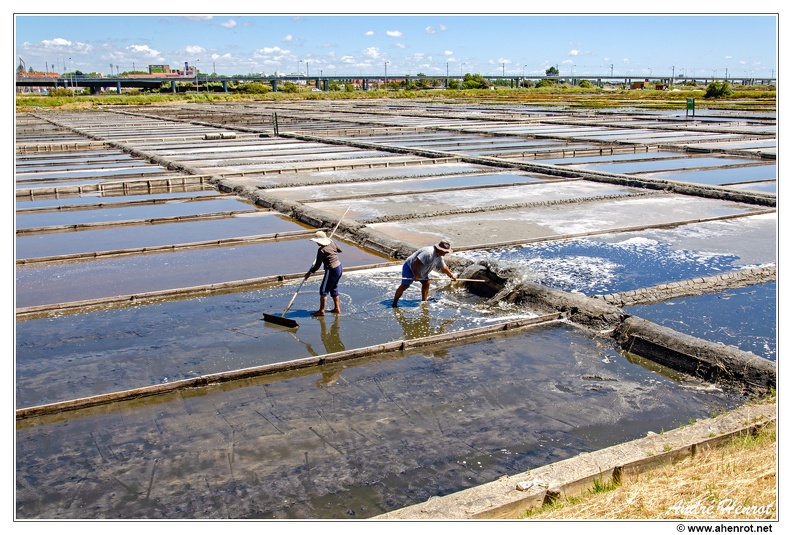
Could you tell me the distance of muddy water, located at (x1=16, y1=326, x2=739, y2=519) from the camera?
148 inches

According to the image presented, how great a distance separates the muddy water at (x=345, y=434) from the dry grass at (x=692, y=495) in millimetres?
682

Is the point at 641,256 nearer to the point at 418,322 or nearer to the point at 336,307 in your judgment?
the point at 418,322

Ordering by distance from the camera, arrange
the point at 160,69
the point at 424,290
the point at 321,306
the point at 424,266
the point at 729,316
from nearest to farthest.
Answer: the point at 729,316, the point at 321,306, the point at 424,266, the point at 424,290, the point at 160,69

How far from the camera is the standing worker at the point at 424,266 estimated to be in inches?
255

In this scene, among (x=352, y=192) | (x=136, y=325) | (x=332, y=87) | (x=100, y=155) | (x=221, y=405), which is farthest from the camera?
(x=332, y=87)

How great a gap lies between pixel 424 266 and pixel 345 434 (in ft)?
8.14

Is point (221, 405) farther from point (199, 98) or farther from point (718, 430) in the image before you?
point (199, 98)

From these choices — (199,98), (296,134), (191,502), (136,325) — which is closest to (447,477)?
(191,502)

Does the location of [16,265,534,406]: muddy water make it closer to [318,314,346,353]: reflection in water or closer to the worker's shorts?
[318,314,346,353]: reflection in water

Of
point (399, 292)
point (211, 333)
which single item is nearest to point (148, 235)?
point (211, 333)

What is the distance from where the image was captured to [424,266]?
260 inches

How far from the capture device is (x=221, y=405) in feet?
15.7

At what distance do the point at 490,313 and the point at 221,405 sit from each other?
2740mm

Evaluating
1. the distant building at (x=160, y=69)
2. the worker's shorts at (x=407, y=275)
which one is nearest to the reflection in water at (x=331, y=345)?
the worker's shorts at (x=407, y=275)
